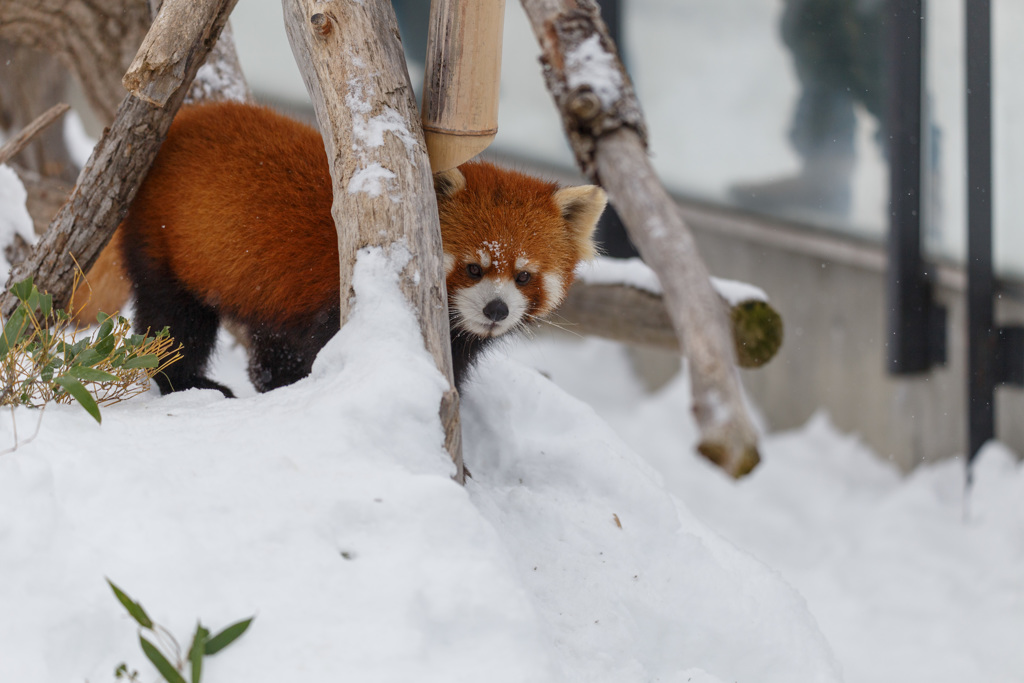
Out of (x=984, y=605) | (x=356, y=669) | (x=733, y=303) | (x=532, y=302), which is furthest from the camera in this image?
(x=984, y=605)

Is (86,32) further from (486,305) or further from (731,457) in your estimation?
(731,457)

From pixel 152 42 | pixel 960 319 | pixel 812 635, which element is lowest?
pixel 960 319

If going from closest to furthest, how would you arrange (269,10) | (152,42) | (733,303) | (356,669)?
(356,669)
(152,42)
(733,303)
(269,10)

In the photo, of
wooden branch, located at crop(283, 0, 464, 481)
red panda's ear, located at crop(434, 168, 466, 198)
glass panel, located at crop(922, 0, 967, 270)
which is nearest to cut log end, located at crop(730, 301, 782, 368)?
red panda's ear, located at crop(434, 168, 466, 198)

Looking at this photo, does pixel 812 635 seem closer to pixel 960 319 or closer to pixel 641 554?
pixel 641 554

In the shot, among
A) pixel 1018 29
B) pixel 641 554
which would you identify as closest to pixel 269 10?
pixel 1018 29

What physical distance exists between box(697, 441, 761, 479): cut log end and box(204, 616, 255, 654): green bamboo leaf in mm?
725

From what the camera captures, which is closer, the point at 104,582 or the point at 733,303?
the point at 104,582

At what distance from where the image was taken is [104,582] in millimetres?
1046

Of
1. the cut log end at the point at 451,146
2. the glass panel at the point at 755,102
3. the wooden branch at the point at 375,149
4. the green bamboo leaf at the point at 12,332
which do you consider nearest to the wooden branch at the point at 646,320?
the cut log end at the point at 451,146

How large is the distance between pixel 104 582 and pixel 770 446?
4667mm

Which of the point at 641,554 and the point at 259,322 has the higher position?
the point at 259,322

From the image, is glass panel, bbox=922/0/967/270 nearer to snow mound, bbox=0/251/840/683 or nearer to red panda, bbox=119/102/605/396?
red panda, bbox=119/102/605/396

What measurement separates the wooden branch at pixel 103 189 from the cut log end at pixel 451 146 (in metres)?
0.52
